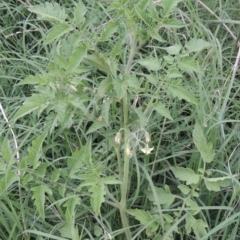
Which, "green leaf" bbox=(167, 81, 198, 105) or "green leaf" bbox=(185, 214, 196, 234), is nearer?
"green leaf" bbox=(167, 81, 198, 105)

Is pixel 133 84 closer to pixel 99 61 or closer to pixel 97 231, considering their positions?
pixel 99 61

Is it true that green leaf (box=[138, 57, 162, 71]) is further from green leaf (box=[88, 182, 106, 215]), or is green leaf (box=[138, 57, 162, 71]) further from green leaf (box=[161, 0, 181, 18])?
green leaf (box=[88, 182, 106, 215])

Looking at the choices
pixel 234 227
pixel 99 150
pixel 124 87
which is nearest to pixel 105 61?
pixel 124 87

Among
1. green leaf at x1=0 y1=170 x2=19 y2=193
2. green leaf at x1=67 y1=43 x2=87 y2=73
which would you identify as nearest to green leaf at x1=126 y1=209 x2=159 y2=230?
green leaf at x1=0 y1=170 x2=19 y2=193

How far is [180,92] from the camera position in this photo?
1.25 metres

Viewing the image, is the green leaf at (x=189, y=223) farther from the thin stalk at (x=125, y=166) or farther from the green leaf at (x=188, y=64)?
the green leaf at (x=188, y=64)

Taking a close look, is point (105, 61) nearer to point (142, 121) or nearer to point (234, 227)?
point (142, 121)

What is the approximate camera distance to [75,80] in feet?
4.06

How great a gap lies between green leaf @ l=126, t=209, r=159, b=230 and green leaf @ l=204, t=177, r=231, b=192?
169 mm

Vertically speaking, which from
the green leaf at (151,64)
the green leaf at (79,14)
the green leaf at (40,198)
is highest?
the green leaf at (79,14)

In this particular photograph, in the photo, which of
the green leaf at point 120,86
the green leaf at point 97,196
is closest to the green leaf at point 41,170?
the green leaf at point 97,196

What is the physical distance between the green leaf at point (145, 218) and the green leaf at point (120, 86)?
0.36m

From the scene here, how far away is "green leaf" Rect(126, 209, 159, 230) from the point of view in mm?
1361

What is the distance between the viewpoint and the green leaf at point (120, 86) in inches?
45.9
